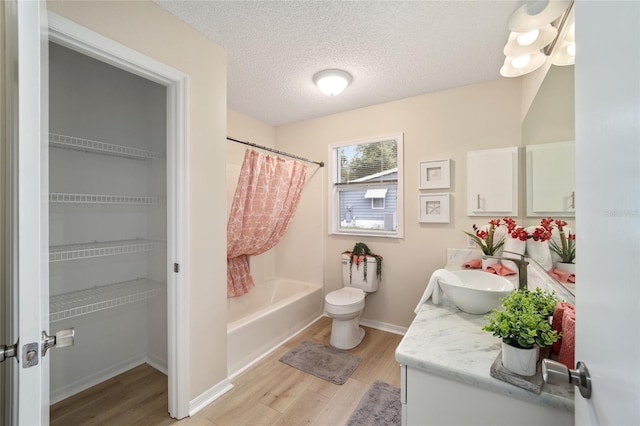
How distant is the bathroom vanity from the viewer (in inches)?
28.7

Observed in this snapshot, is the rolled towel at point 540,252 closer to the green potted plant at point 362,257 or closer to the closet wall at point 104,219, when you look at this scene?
the green potted plant at point 362,257

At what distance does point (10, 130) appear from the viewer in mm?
769

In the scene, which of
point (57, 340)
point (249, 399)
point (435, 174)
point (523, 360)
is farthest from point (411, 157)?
point (57, 340)

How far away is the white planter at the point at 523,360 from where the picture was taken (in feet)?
2.48

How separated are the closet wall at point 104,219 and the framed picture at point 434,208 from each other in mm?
2251

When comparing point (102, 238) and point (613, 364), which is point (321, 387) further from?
point (102, 238)

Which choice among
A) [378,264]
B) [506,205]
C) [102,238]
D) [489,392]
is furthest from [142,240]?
[506,205]

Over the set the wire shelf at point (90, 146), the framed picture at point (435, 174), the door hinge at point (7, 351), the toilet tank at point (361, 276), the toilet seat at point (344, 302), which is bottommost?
the toilet seat at point (344, 302)

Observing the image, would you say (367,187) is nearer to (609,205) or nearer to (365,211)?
(365,211)

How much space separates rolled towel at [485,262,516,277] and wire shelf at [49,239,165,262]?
7.91 ft

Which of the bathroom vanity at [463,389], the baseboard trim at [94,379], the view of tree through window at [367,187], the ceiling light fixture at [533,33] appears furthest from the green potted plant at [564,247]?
the baseboard trim at [94,379]

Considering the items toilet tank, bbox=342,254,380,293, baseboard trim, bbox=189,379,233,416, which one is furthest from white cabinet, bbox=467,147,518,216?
baseboard trim, bbox=189,379,233,416

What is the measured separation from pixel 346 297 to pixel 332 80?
191 centimetres

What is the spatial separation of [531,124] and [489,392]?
1742 mm
